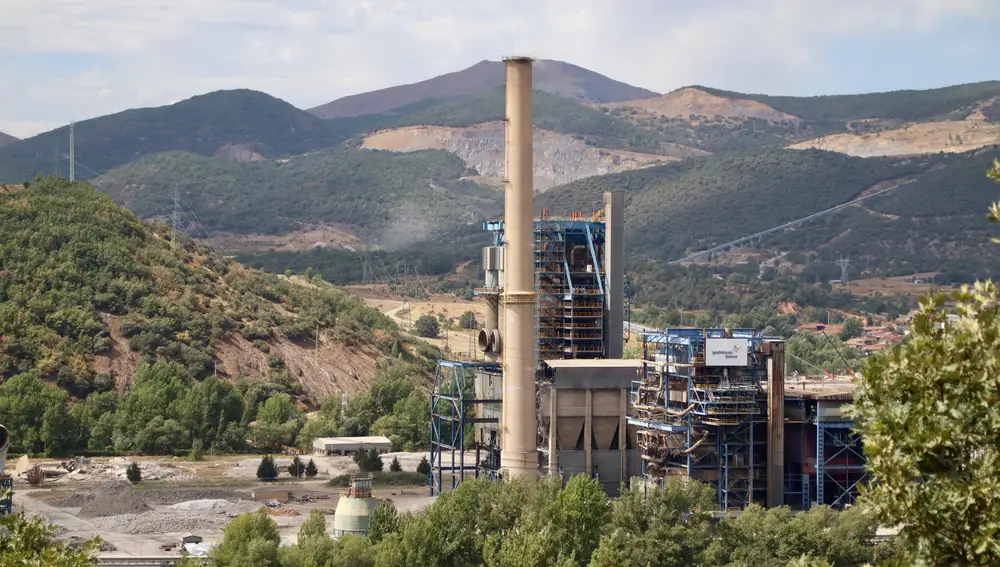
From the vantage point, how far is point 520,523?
2781 inches

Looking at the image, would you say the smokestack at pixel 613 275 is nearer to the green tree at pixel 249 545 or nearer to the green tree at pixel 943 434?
the green tree at pixel 249 545

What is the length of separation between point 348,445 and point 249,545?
181ft

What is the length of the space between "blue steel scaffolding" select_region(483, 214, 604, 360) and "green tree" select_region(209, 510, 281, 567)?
31.8m

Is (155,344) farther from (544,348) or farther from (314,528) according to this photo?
(314,528)

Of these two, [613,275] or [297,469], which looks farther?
[297,469]

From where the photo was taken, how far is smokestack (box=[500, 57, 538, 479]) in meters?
85.0

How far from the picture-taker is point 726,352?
84.2 m

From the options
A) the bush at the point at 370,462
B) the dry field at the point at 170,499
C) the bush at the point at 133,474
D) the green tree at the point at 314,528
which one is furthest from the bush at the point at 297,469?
the green tree at the point at 314,528

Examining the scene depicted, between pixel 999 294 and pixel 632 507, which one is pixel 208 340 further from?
pixel 999 294

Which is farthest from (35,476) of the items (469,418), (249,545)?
(249,545)

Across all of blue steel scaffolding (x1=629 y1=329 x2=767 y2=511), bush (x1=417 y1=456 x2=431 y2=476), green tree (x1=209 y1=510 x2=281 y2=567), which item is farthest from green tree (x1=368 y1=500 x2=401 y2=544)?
bush (x1=417 y1=456 x2=431 y2=476)

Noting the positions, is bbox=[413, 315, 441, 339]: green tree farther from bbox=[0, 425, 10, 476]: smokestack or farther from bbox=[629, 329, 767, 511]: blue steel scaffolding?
bbox=[0, 425, 10, 476]: smokestack

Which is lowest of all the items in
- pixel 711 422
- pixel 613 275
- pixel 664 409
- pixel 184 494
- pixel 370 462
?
pixel 184 494

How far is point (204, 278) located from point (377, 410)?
35.5 m
